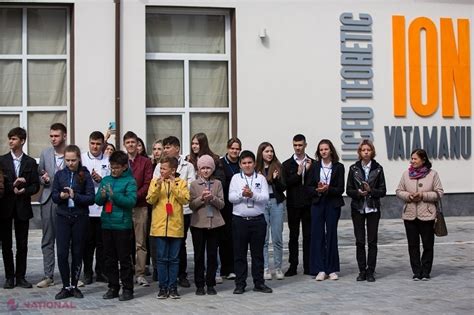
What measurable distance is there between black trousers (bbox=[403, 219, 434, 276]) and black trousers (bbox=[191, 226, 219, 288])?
2.81m

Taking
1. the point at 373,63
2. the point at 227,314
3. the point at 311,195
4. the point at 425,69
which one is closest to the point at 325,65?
the point at 373,63

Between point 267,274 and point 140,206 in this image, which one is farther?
point 267,274

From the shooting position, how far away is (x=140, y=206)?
10.0m

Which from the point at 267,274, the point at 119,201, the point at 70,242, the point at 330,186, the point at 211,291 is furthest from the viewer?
the point at 267,274

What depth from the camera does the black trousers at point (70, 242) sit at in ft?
30.2

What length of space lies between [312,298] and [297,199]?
2.02 m

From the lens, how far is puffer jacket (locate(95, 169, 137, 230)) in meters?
9.05

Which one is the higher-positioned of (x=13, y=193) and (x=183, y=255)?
(x=13, y=193)

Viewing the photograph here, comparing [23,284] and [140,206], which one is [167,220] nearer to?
[140,206]

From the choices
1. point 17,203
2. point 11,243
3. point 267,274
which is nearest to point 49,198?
point 17,203

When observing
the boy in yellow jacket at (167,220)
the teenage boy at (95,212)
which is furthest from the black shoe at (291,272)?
the teenage boy at (95,212)

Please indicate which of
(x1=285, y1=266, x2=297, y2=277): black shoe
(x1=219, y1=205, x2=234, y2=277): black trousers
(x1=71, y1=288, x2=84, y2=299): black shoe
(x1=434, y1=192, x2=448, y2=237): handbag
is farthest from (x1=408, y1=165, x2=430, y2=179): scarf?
(x1=71, y1=288, x2=84, y2=299): black shoe

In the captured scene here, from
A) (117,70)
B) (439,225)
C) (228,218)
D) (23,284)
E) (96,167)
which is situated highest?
(117,70)

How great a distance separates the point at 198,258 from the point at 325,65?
9227 millimetres
